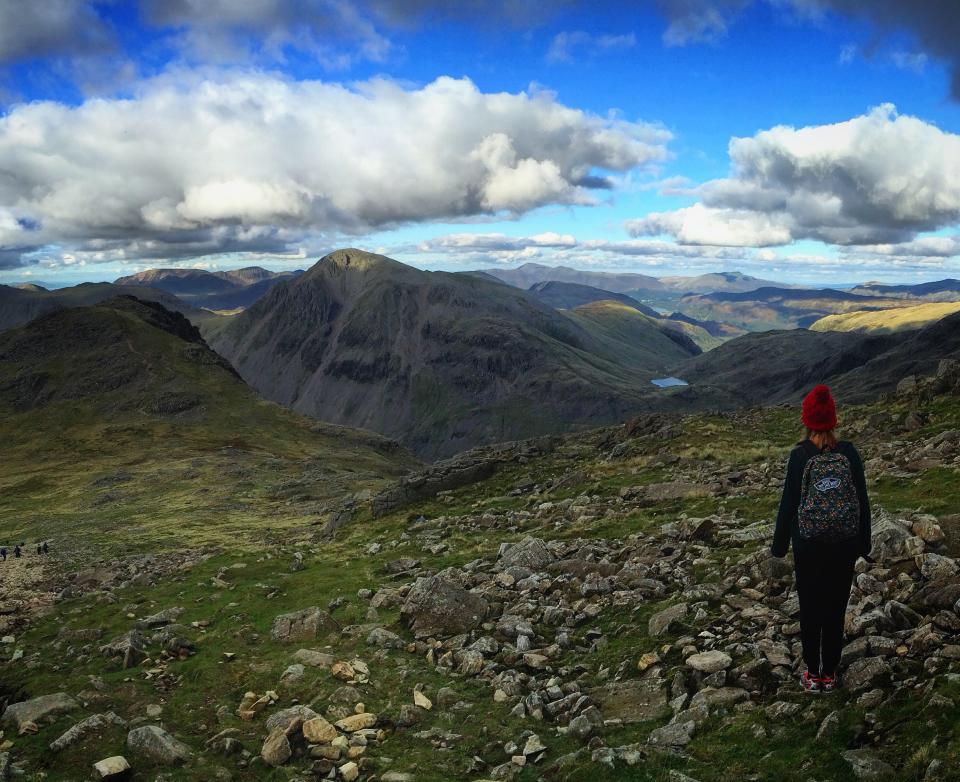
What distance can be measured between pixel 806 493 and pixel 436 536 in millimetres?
23347

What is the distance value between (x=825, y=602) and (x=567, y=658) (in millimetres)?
6225

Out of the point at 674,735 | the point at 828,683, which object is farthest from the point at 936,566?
the point at 674,735

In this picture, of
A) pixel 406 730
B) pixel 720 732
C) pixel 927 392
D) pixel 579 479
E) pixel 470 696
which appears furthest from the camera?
pixel 579 479

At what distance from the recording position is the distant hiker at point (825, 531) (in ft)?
31.8

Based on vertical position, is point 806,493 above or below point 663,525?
above

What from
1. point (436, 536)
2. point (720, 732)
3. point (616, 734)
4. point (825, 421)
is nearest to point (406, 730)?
point (616, 734)

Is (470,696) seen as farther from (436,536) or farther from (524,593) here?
(436,536)

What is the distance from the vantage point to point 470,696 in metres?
13.3

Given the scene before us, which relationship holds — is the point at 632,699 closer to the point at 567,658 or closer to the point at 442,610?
the point at 567,658

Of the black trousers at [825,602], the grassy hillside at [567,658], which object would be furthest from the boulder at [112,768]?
the black trousers at [825,602]

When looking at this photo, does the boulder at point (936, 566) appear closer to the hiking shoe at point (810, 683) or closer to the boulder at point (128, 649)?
the hiking shoe at point (810, 683)

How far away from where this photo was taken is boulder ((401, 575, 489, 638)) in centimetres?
1706

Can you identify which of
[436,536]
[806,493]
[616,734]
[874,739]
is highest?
[806,493]

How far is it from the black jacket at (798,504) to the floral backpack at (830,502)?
95mm
